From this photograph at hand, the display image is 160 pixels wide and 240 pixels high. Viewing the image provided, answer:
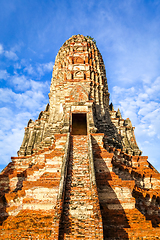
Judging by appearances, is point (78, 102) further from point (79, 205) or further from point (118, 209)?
point (79, 205)

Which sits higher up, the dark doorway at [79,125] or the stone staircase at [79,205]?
the dark doorway at [79,125]

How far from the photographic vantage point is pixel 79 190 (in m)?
8.24

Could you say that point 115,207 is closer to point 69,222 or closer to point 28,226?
point 69,222

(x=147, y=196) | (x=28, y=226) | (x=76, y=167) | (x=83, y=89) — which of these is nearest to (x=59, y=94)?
(x=83, y=89)

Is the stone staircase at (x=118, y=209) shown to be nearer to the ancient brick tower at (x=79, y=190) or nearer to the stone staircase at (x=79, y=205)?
the ancient brick tower at (x=79, y=190)

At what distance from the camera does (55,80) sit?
24.0 meters

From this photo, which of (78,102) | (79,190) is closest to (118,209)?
(79,190)

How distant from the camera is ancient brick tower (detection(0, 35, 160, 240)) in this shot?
6.72 m

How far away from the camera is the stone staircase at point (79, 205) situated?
642 cm

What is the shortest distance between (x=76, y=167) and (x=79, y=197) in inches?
80.2

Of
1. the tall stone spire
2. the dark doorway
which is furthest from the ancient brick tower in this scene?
the tall stone spire

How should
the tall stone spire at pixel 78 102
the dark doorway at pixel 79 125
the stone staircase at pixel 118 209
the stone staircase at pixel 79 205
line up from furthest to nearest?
1. the dark doorway at pixel 79 125
2. the tall stone spire at pixel 78 102
3. the stone staircase at pixel 118 209
4. the stone staircase at pixel 79 205

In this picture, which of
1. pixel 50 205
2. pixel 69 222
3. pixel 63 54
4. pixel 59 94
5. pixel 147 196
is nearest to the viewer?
pixel 69 222

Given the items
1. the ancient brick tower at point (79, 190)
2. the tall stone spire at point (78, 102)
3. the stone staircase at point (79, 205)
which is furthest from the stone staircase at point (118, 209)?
the tall stone spire at point (78, 102)
